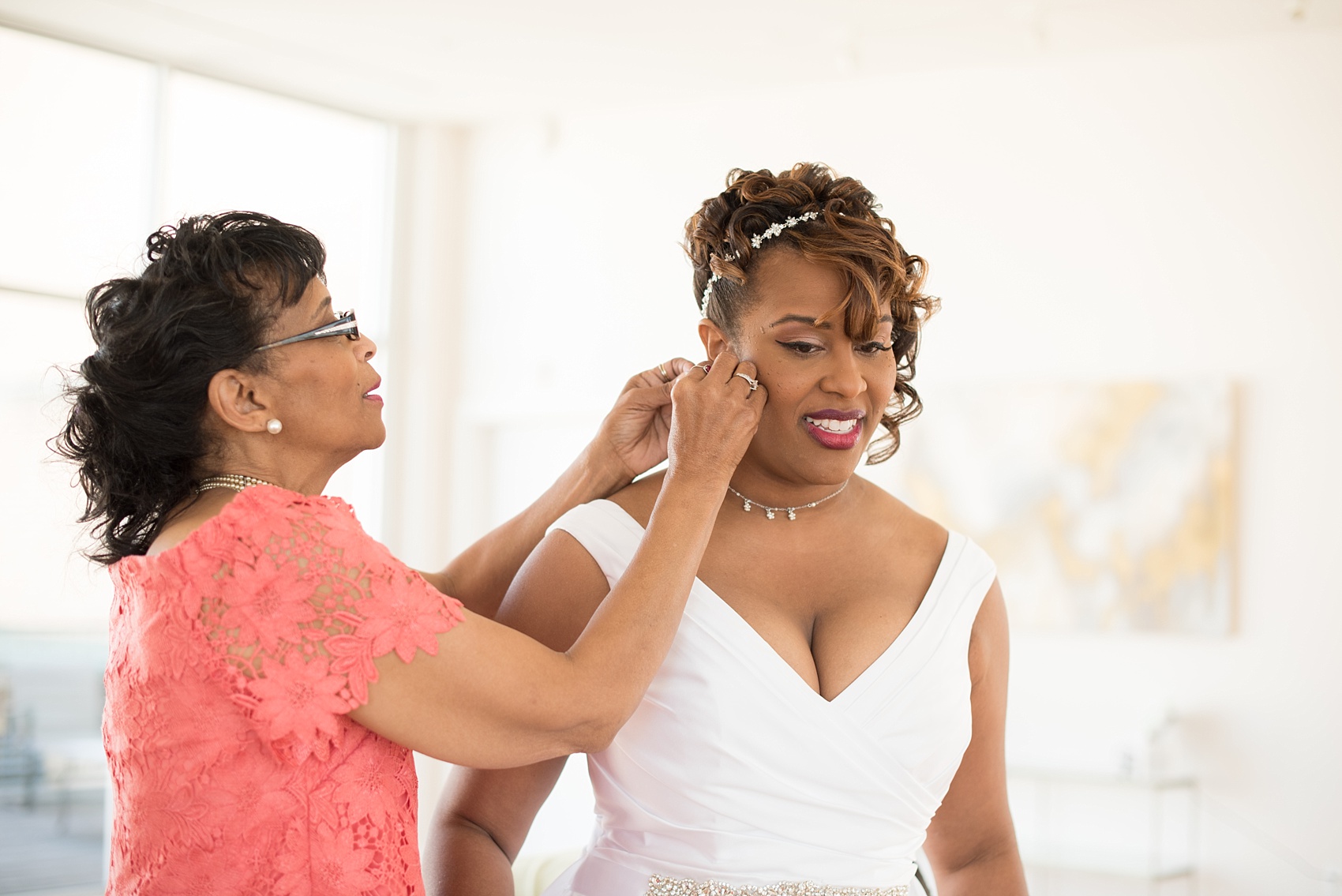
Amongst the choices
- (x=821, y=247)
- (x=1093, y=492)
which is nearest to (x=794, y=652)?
(x=821, y=247)

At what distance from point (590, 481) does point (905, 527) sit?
18.7 inches

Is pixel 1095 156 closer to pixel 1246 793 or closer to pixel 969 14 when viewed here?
pixel 969 14

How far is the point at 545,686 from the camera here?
1346 millimetres

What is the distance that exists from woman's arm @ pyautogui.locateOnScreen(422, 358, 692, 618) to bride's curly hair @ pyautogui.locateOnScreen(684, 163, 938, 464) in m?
0.16

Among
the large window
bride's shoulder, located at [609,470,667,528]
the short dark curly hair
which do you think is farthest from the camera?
the large window

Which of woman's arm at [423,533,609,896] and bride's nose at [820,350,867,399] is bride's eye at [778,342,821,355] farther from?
A: woman's arm at [423,533,609,896]

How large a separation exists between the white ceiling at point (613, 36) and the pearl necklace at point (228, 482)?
163 inches

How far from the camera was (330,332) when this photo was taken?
1.51m

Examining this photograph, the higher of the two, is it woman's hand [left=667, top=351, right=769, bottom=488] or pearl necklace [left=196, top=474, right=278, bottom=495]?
woman's hand [left=667, top=351, right=769, bottom=488]

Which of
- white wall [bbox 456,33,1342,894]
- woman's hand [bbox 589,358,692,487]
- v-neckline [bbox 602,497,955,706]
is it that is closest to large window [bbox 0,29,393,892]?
white wall [bbox 456,33,1342,894]

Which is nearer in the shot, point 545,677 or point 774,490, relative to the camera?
point 545,677

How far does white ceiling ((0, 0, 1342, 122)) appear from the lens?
512cm

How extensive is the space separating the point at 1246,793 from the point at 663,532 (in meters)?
4.38

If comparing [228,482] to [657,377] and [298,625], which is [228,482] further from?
[657,377]
